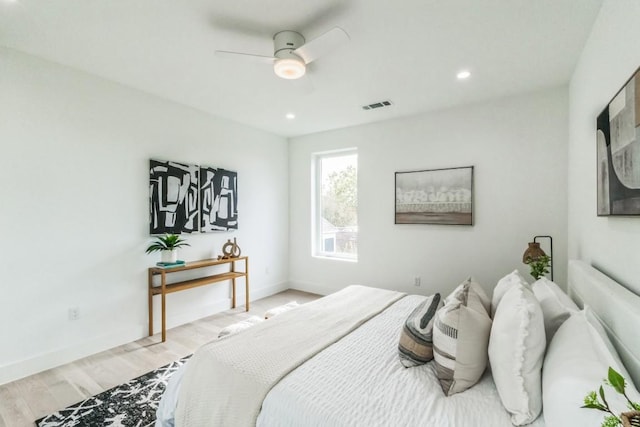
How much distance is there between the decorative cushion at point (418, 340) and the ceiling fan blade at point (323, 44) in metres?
1.71

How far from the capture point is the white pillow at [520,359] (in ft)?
3.54

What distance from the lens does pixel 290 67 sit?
7.10 ft

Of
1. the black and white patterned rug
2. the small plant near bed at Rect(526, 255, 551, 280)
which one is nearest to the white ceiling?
the small plant near bed at Rect(526, 255, 551, 280)

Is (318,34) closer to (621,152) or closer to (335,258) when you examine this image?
(621,152)

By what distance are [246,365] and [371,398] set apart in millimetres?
628

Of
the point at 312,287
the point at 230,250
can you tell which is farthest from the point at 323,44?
the point at 312,287

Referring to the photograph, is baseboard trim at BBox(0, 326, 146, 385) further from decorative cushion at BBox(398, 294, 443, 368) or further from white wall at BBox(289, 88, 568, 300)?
decorative cushion at BBox(398, 294, 443, 368)

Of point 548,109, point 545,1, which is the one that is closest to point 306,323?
point 545,1

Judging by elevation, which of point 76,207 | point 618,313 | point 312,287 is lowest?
point 312,287

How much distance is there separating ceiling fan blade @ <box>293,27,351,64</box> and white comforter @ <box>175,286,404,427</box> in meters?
1.86

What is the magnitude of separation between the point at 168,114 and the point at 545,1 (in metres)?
3.55

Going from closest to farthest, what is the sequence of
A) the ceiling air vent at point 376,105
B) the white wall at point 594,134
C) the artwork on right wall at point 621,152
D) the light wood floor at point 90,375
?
the artwork on right wall at point 621,152, the white wall at point 594,134, the light wood floor at point 90,375, the ceiling air vent at point 376,105

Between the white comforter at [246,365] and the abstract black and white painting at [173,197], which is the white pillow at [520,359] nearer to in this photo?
the white comforter at [246,365]

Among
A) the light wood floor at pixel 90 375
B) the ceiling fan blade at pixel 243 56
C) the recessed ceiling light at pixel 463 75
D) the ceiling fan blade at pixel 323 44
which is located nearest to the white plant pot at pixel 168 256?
the light wood floor at pixel 90 375
